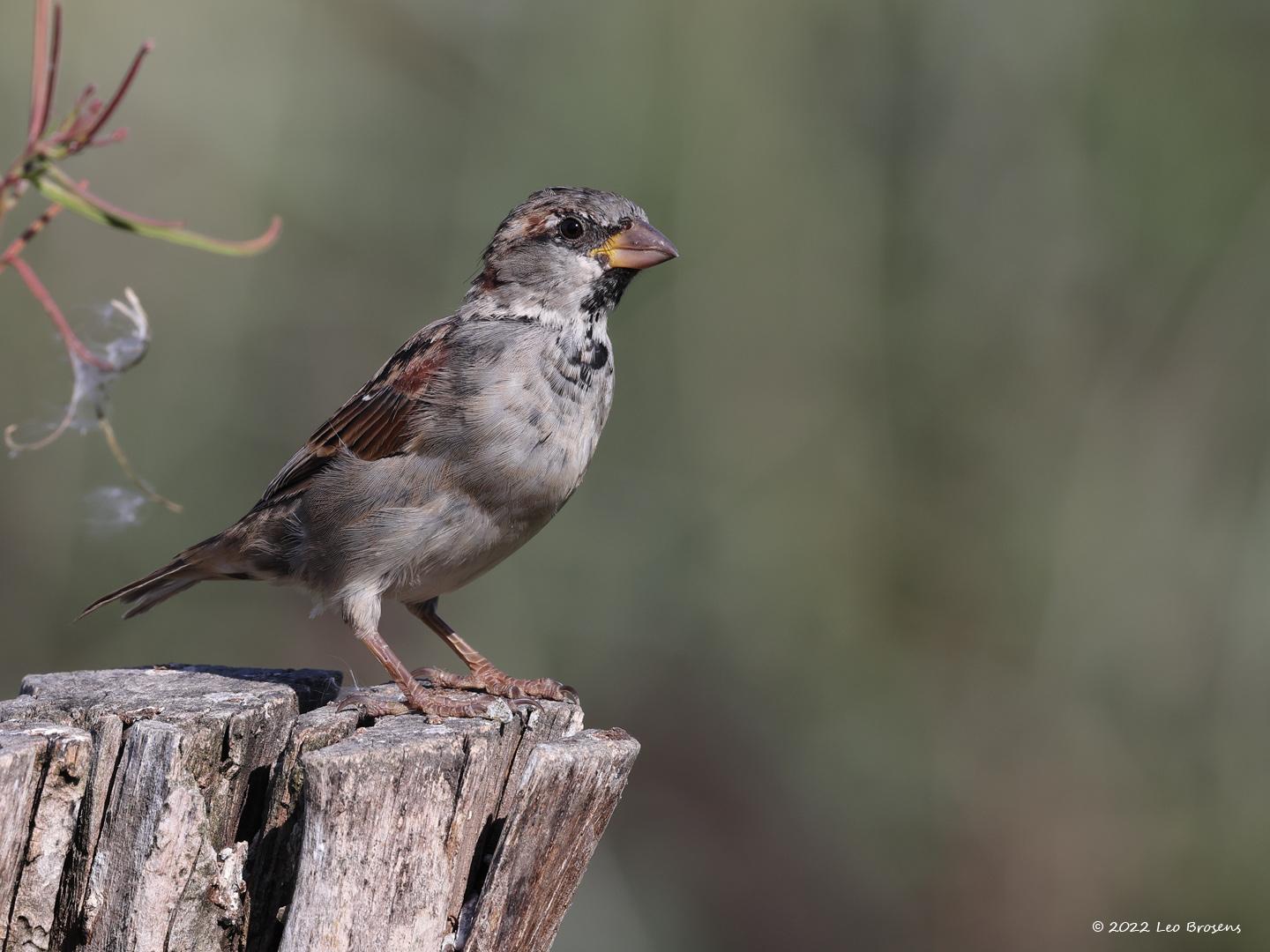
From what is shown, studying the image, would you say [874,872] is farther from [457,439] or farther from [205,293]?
[205,293]

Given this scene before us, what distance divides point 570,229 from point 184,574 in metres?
1.65

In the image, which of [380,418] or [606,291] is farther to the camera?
[606,291]

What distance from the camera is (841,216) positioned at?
5.30 meters

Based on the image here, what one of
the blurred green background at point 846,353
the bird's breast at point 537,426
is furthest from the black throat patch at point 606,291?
the blurred green background at point 846,353

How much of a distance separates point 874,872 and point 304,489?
2984 millimetres

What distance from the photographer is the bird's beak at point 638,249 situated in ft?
14.0

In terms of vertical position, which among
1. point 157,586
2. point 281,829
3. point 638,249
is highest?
point 638,249

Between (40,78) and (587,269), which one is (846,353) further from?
(40,78)

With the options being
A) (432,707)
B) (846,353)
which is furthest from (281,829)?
(846,353)

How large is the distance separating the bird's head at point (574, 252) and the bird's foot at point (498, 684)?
1.13 m

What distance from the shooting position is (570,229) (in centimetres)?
438

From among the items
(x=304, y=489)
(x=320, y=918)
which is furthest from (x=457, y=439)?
(x=320, y=918)

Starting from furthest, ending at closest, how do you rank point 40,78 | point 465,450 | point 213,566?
point 213,566 < point 465,450 < point 40,78

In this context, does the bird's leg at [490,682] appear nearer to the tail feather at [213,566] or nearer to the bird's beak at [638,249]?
the tail feather at [213,566]
